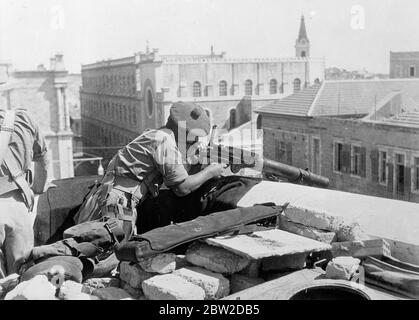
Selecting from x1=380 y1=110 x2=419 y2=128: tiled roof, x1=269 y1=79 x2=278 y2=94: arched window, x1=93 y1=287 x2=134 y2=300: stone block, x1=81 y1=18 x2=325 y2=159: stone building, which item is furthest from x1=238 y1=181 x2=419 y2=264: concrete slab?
x1=269 y1=79 x2=278 y2=94: arched window

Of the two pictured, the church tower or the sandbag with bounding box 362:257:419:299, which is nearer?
the sandbag with bounding box 362:257:419:299

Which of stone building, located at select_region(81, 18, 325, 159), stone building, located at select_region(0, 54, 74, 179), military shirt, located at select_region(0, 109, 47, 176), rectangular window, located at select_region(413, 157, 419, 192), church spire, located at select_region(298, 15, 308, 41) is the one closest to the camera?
military shirt, located at select_region(0, 109, 47, 176)

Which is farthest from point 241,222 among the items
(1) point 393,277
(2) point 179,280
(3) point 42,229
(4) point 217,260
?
(3) point 42,229

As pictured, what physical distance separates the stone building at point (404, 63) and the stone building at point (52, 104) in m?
26.2

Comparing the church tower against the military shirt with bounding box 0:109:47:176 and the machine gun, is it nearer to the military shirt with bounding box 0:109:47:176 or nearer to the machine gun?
the machine gun

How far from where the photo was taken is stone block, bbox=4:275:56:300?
252 centimetres


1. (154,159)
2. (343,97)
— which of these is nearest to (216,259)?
(154,159)

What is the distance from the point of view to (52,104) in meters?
31.0

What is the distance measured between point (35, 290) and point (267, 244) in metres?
1.08

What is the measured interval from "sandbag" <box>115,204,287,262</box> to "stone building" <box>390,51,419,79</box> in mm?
44525

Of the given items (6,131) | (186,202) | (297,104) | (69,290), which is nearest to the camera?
(69,290)

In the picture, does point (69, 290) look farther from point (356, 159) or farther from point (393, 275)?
point (356, 159)
